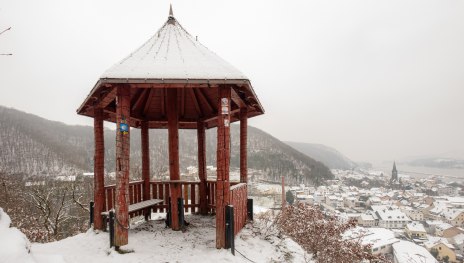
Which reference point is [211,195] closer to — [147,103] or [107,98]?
[147,103]

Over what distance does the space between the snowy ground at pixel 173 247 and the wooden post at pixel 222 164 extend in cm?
48

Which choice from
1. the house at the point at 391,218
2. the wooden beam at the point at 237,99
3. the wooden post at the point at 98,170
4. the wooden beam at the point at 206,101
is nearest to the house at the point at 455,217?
the house at the point at 391,218

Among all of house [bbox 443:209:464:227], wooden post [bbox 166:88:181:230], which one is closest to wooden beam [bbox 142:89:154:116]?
wooden post [bbox 166:88:181:230]

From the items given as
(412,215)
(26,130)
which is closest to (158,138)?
(26,130)

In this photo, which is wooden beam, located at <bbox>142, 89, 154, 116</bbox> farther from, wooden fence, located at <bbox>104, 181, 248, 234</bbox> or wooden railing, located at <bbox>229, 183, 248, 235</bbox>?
wooden railing, located at <bbox>229, 183, 248, 235</bbox>

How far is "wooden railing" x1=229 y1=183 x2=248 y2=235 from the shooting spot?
21.8 feet

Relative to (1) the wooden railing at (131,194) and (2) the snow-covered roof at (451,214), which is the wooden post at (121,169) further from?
(2) the snow-covered roof at (451,214)

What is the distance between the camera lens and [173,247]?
659cm

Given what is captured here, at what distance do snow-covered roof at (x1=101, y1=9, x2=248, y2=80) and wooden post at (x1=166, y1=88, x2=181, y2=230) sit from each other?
3.59ft

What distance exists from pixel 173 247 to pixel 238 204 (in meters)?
1.73

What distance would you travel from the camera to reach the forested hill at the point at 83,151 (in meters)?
88.3

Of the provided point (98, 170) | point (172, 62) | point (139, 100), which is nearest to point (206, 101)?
point (139, 100)

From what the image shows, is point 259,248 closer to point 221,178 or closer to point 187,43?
point 221,178

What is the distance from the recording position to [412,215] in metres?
101
